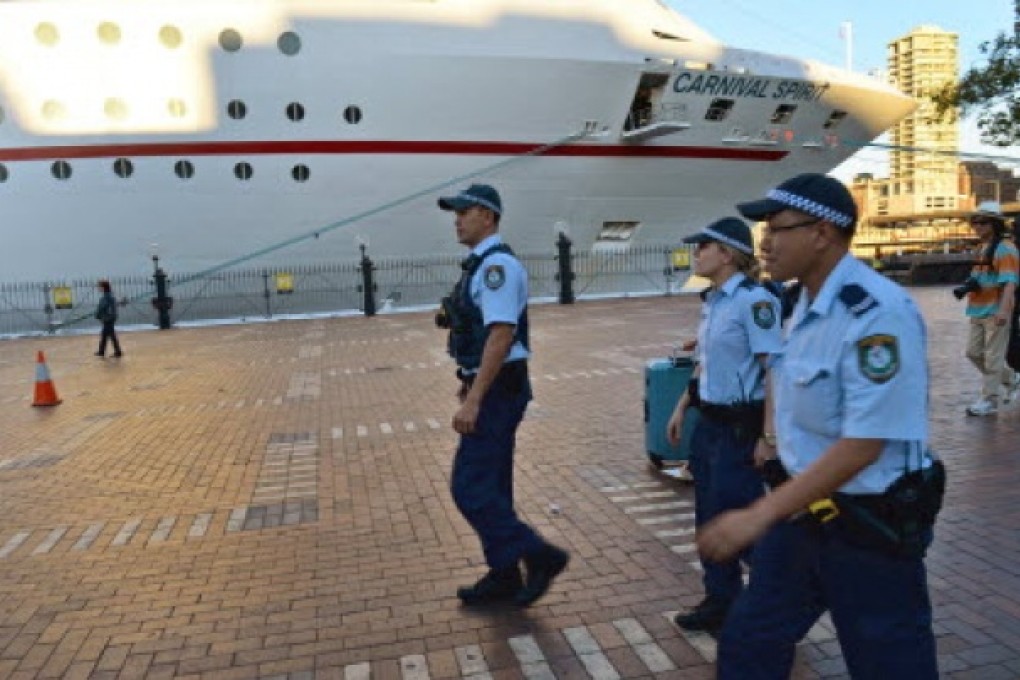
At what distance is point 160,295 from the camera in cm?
2069

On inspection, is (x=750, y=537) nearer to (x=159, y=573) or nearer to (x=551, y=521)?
(x=551, y=521)

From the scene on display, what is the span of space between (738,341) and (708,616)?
1144 millimetres

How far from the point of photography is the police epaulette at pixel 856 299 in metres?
1.88

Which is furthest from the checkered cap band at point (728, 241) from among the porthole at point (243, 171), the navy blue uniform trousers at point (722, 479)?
the porthole at point (243, 171)

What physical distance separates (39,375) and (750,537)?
1066 centimetres

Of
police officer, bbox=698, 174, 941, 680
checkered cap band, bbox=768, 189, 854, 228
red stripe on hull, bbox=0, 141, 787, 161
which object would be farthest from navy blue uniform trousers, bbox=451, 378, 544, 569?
red stripe on hull, bbox=0, 141, 787, 161

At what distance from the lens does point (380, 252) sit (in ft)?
71.4

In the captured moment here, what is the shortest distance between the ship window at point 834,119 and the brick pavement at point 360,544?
1693cm

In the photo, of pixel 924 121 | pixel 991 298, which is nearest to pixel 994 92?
pixel 924 121

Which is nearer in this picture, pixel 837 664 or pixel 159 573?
pixel 837 664

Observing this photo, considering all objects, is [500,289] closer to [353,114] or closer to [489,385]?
[489,385]

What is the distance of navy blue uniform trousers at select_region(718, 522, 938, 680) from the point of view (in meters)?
1.96

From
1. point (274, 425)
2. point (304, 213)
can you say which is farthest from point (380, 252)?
point (274, 425)

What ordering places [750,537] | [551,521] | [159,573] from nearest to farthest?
[750,537], [159,573], [551,521]
